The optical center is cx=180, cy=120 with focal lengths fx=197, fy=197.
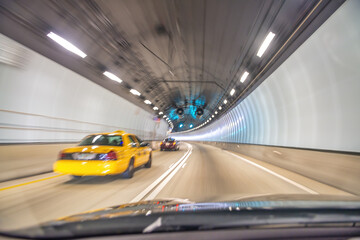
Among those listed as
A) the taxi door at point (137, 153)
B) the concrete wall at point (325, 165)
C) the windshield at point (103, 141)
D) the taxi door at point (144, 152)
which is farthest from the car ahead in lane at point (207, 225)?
the taxi door at point (144, 152)

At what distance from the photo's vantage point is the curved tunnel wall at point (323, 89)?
6555 mm

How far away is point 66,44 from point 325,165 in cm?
1193

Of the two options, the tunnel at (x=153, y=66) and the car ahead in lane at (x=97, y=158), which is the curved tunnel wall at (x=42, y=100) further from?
the car ahead in lane at (x=97, y=158)

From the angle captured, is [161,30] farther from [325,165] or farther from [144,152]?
[325,165]

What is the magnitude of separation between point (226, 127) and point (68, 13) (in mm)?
27999

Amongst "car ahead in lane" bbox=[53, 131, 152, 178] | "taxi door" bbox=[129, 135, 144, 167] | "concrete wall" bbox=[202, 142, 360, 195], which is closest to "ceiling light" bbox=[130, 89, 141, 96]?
"taxi door" bbox=[129, 135, 144, 167]

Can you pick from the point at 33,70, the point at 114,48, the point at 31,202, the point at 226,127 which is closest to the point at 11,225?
the point at 31,202

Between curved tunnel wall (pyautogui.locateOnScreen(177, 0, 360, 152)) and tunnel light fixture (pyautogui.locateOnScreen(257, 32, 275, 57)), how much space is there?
1.35 meters

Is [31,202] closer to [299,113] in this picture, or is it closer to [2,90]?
[2,90]

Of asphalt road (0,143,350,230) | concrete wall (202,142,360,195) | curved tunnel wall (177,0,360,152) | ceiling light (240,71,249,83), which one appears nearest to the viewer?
asphalt road (0,143,350,230)

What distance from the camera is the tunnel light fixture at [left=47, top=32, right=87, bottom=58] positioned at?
8623 millimetres

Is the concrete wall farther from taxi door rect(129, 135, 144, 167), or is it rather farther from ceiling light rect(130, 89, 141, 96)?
ceiling light rect(130, 89, 141, 96)

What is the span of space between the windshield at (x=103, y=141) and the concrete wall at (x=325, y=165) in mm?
7148

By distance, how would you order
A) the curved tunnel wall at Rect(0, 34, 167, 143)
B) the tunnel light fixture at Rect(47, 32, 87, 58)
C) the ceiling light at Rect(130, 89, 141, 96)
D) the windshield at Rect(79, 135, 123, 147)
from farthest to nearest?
the ceiling light at Rect(130, 89, 141, 96) < the tunnel light fixture at Rect(47, 32, 87, 58) < the curved tunnel wall at Rect(0, 34, 167, 143) < the windshield at Rect(79, 135, 123, 147)
